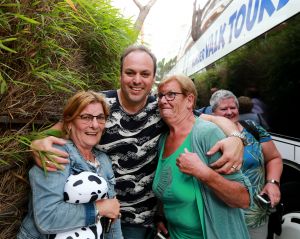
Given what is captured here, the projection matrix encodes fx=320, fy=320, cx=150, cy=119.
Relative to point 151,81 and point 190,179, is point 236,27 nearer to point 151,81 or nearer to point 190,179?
point 151,81

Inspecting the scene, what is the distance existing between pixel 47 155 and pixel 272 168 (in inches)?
74.4

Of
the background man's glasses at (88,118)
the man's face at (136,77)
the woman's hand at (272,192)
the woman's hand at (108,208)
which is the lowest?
the woman's hand at (272,192)

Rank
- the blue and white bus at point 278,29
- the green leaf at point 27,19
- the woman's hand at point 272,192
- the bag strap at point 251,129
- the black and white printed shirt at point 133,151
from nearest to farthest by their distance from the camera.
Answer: the green leaf at point 27,19 → the black and white printed shirt at point 133,151 → the woman's hand at point 272,192 → the bag strap at point 251,129 → the blue and white bus at point 278,29

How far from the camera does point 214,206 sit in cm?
180

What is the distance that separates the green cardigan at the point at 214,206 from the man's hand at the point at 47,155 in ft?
2.46

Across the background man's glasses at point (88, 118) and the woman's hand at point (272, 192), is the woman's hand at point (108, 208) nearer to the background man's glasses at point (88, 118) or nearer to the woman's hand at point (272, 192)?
the background man's glasses at point (88, 118)

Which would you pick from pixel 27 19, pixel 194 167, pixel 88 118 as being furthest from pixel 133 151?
pixel 27 19

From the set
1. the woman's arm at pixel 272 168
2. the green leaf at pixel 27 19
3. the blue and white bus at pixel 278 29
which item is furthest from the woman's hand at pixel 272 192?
the green leaf at pixel 27 19

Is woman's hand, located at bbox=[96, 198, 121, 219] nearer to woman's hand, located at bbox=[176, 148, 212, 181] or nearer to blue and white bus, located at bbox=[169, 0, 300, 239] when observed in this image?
woman's hand, located at bbox=[176, 148, 212, 181]

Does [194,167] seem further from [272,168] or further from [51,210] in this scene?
[272,168]

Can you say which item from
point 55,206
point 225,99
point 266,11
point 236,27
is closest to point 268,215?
point 225,99

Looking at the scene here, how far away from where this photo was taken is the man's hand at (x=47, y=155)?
155 cm

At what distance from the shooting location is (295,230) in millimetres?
2619

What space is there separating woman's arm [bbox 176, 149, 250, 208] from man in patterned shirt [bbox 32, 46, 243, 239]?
0.45m
